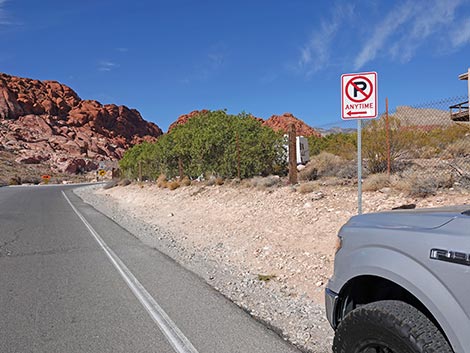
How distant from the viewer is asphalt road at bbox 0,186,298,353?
4488 millimetres

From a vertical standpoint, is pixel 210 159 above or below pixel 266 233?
above

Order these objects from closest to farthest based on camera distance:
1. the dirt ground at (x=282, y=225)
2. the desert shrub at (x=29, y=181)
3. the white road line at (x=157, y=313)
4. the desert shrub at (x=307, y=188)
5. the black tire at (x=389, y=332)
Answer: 1. the black tire at (x=389, y=332)
2. the white road line at (x=157, y=313)
3. the dirt ground at (x=282, y=225)
4. the desert shrub at (x=307, y=188)
5. the desert shrub at (x=29, y=181)

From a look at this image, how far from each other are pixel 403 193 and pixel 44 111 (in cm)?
15034

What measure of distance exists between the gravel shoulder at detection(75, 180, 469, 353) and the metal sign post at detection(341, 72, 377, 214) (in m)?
1.75

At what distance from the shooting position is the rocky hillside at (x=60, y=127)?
112m

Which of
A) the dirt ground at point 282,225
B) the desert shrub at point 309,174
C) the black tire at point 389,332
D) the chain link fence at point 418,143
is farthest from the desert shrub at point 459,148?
the black tire at point 389,332

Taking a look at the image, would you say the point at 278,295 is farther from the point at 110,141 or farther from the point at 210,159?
the point at 110,141

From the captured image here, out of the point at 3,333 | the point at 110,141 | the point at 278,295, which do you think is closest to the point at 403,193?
the point at 278,295

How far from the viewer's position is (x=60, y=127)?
453ft

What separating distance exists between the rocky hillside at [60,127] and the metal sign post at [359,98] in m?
106

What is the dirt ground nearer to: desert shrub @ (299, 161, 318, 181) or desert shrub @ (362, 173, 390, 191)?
desert shrub @ (362, 173, 390, 191)

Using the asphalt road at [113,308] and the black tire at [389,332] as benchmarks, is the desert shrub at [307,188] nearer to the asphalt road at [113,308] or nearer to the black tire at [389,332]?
the asphalt road at [113,308]

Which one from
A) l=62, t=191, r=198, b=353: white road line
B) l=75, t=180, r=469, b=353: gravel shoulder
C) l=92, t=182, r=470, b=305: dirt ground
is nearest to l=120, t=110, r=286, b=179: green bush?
l=75, t=180, r=469, b=353: gravel shoulder

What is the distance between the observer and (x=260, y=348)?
4344 millimetres
